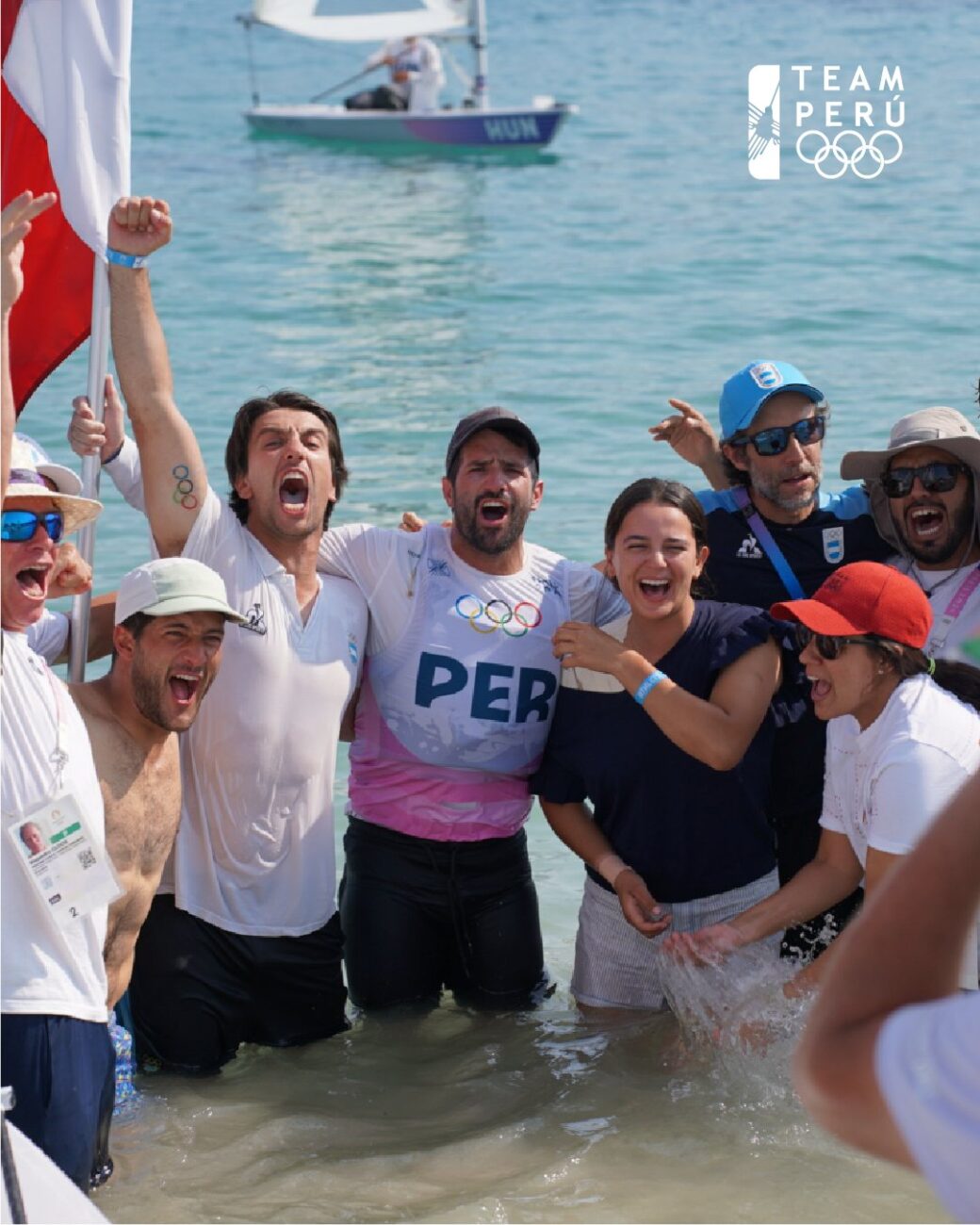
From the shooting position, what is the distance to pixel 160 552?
5230mm

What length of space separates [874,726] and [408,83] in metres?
31.3

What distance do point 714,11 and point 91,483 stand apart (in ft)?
162

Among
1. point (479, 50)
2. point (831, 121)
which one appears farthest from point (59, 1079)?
point (479, 50)

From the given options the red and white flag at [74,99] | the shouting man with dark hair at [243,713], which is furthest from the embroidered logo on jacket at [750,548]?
the red and white flag at [74,99]

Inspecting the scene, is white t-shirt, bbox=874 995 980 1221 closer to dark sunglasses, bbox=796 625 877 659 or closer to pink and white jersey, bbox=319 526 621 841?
dark sunglasses, bbox=796 625 877 659

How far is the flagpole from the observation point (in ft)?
16.5

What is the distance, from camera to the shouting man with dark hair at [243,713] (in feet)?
16.7

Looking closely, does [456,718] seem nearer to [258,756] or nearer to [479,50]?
[258,756]

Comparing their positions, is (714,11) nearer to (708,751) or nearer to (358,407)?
(358,407)

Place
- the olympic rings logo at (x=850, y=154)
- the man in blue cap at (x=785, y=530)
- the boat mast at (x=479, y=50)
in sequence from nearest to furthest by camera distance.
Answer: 1. the man in blue cap at (x=785, y=530)
2. the olympic rings logo at (x=850, y=154)
3. the boat mast at (x=479, y=50)

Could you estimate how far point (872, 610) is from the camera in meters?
4.59

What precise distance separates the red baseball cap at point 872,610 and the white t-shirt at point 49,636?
86.8 inches

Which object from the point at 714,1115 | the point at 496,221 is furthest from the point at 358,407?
the point at 714,1115

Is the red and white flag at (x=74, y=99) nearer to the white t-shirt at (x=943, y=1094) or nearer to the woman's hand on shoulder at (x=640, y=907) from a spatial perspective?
the woman's hand on shoulder at (x=640, y=907)
